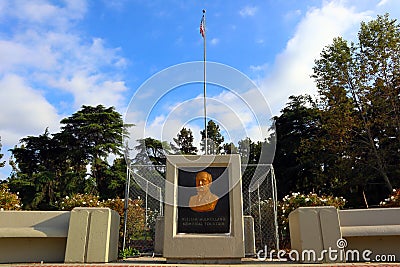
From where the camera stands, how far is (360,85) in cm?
2091

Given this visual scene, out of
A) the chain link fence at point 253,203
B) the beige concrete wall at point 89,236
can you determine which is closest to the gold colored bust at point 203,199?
the beige concrete wall at point 89,236

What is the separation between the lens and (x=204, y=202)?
711 centimetres

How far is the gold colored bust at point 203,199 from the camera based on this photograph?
7098mm

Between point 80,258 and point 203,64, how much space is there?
21.9 ft

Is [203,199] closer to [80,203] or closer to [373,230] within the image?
[373,230]

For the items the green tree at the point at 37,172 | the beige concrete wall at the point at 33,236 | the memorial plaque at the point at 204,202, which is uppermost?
the green tree at the point at 37,172

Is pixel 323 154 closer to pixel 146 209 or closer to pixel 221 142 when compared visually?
pixel 221 142

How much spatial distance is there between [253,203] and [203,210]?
13.1 feet

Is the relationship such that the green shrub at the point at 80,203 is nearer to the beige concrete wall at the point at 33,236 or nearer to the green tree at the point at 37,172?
the beige concrete wall at the point at 33,236

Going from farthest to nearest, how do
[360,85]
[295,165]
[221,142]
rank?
[295,165], [221,142], [360,85]

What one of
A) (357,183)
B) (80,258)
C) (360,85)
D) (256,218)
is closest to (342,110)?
(360,85)

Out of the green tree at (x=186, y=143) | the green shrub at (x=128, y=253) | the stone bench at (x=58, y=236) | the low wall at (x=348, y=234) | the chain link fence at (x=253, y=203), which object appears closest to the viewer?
the low wall at (x=348, y=234)

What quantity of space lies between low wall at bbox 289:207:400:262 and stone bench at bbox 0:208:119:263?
4279 mm

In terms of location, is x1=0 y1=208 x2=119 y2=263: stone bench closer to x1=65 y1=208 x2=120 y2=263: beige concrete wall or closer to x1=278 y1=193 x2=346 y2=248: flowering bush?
x1=65 y1=208 x2=120 y2=263: beige concrete wall
